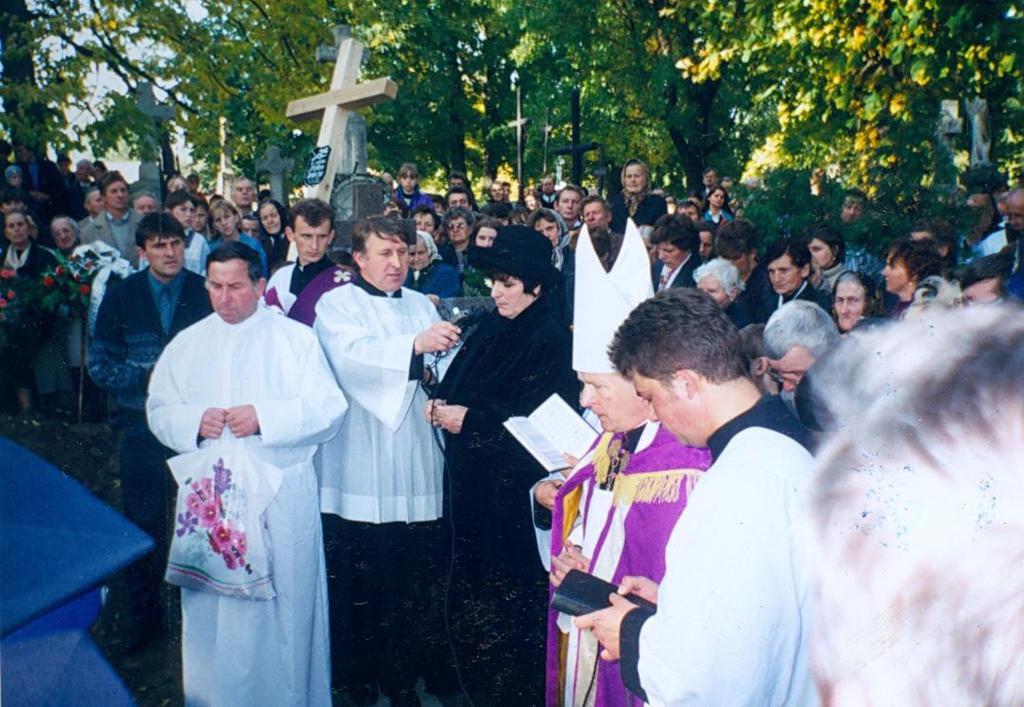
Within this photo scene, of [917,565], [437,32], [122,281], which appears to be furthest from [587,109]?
[917,565]

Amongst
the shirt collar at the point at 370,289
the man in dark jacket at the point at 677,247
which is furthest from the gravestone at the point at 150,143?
the shirt collar at the point at 370,289

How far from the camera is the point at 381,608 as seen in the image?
4.00 meters

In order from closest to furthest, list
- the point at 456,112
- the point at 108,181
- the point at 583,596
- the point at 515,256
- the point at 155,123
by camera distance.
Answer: the point at 583,596 < the point at 515,256 < the point at 108,181 < the point at 155,123 < the point at 456,112

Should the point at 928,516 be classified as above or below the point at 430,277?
below

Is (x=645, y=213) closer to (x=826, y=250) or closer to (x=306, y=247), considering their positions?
(x=826, y=250)

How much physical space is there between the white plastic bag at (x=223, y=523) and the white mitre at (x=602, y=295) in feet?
4.64

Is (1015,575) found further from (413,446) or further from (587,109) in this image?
(587,109)

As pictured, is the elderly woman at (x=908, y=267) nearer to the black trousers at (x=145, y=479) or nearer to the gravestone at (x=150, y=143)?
the black trousers at (x=145, y=479)

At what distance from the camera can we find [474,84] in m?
27.5

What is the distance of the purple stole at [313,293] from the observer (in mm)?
4324

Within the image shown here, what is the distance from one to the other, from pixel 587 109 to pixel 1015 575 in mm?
21744

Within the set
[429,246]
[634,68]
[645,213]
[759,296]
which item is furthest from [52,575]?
[634,68]

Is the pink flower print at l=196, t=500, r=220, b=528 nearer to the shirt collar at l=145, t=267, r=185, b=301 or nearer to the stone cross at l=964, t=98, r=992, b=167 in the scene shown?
the shirt collar at l=145, t=267, r=185, b=301

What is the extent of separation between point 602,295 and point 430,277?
10.7 ft
